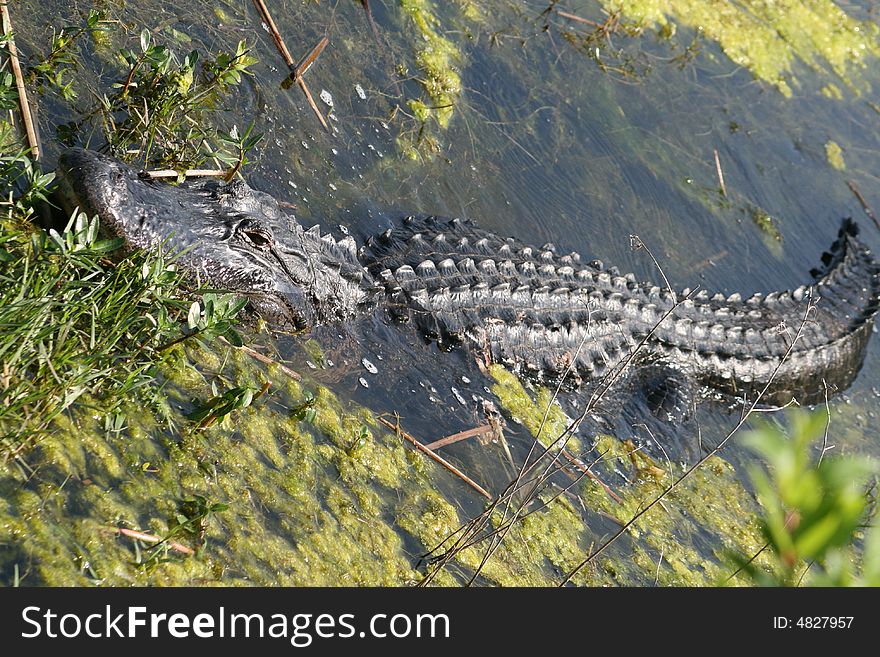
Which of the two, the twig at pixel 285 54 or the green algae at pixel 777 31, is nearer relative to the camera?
the twig at pixel 285 54

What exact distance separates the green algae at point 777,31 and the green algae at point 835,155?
0.82 m

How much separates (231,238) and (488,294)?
1.81 m

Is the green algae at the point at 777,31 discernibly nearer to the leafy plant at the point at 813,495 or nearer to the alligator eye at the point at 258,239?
the alligator eye at the point at 258,239

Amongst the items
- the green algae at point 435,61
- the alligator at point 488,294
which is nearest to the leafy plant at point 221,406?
the alligator at point 488,294

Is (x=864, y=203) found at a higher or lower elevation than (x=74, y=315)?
higher

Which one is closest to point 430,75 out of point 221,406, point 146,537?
point 221,406

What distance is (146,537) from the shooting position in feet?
8.84

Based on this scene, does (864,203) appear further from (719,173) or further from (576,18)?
(576,18)

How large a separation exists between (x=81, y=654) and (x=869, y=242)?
29.7 ft

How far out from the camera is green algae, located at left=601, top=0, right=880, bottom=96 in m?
9.32

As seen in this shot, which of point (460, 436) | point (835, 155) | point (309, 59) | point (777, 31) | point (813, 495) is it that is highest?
point (813, 495)

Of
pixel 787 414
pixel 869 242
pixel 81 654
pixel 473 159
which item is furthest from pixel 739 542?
pixel 869 242

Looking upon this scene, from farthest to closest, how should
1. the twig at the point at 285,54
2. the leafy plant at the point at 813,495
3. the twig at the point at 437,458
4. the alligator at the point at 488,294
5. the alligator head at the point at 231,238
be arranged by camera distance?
the twig at the point at 285,54, the twig at the point at 437,458, the alligator at the point at 488,294, the alligator head at the point at 231,238, the leafy plant at the point at 813,495

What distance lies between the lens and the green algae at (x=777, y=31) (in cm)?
932
